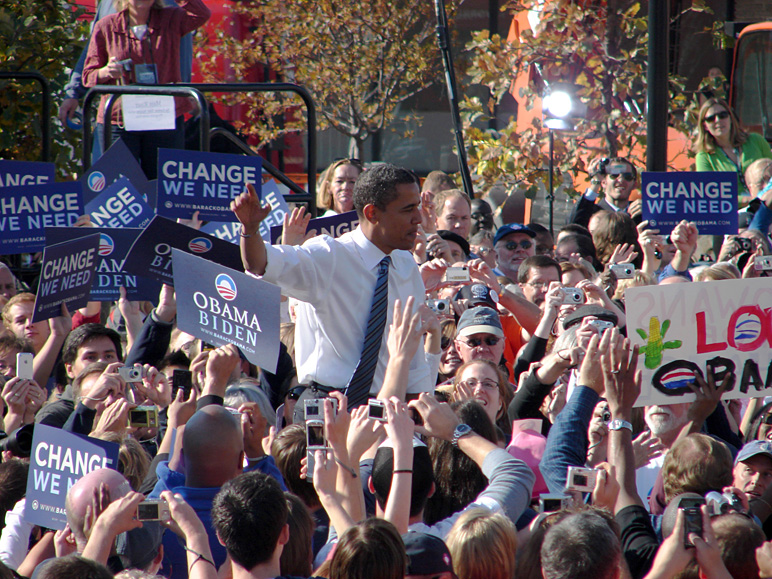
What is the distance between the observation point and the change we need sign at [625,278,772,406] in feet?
17.0

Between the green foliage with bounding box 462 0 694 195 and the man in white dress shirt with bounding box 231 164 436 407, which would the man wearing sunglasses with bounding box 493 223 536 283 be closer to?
the man in white dress shirt with bounding box 231 164 436 407

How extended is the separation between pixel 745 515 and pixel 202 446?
6.44ft

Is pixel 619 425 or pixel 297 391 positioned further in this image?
pixel 297 391

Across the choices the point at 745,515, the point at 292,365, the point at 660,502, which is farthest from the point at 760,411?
the point at 292,365

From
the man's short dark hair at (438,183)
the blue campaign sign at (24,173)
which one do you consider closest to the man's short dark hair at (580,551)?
the blue campaign sign at (24,173)

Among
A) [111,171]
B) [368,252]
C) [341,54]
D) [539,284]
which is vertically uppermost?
[341,54]

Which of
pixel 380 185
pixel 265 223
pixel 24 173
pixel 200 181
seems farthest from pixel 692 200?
pixel 24 173

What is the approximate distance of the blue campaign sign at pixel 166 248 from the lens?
514cm

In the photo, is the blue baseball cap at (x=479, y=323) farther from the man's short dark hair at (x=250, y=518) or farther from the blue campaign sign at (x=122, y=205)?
the man's short dark hair at (x=250, y=518)

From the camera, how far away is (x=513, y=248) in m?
8.38

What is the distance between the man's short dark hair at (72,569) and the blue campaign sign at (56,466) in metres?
1.07

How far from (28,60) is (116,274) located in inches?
187

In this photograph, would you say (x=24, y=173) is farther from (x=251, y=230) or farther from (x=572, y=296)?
(x=572, y=296)

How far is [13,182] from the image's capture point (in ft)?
25.7
